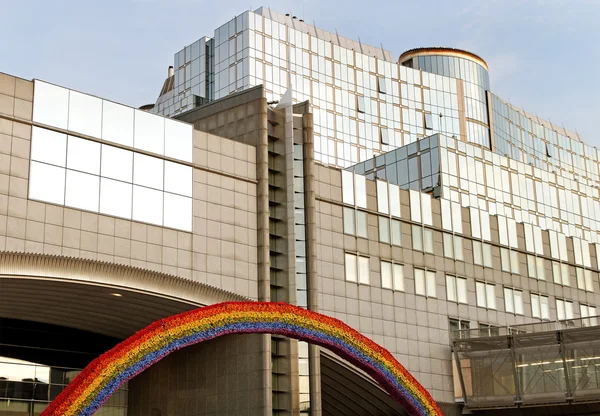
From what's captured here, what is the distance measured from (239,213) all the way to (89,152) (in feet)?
25.9

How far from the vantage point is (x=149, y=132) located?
40.8 metres

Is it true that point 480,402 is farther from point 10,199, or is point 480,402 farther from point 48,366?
point 10,199

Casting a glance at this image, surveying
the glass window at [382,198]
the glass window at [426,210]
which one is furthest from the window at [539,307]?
the glass window at [382,198]

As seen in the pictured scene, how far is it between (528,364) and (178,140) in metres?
22.6

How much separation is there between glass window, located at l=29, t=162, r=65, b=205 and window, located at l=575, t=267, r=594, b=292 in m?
39.3

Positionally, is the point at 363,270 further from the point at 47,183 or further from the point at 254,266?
the point at 47,183

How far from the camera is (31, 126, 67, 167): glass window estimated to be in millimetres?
36938

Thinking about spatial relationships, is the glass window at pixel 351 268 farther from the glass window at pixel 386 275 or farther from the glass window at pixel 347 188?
the glass window at pixel 347 188

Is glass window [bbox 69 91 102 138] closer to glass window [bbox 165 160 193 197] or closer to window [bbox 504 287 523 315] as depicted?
glass window [bbox 165 160 193 197]

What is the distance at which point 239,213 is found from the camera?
4341 centimetres

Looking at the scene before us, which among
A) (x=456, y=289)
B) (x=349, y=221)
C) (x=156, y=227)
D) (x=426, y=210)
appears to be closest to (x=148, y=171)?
(x=156, y=227)

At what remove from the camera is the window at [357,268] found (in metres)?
49.3

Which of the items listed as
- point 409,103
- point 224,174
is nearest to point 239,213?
point 224,174

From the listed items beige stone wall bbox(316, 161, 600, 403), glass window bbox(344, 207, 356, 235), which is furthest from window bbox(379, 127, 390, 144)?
glass window bbox(344, 207, 356, 235)
